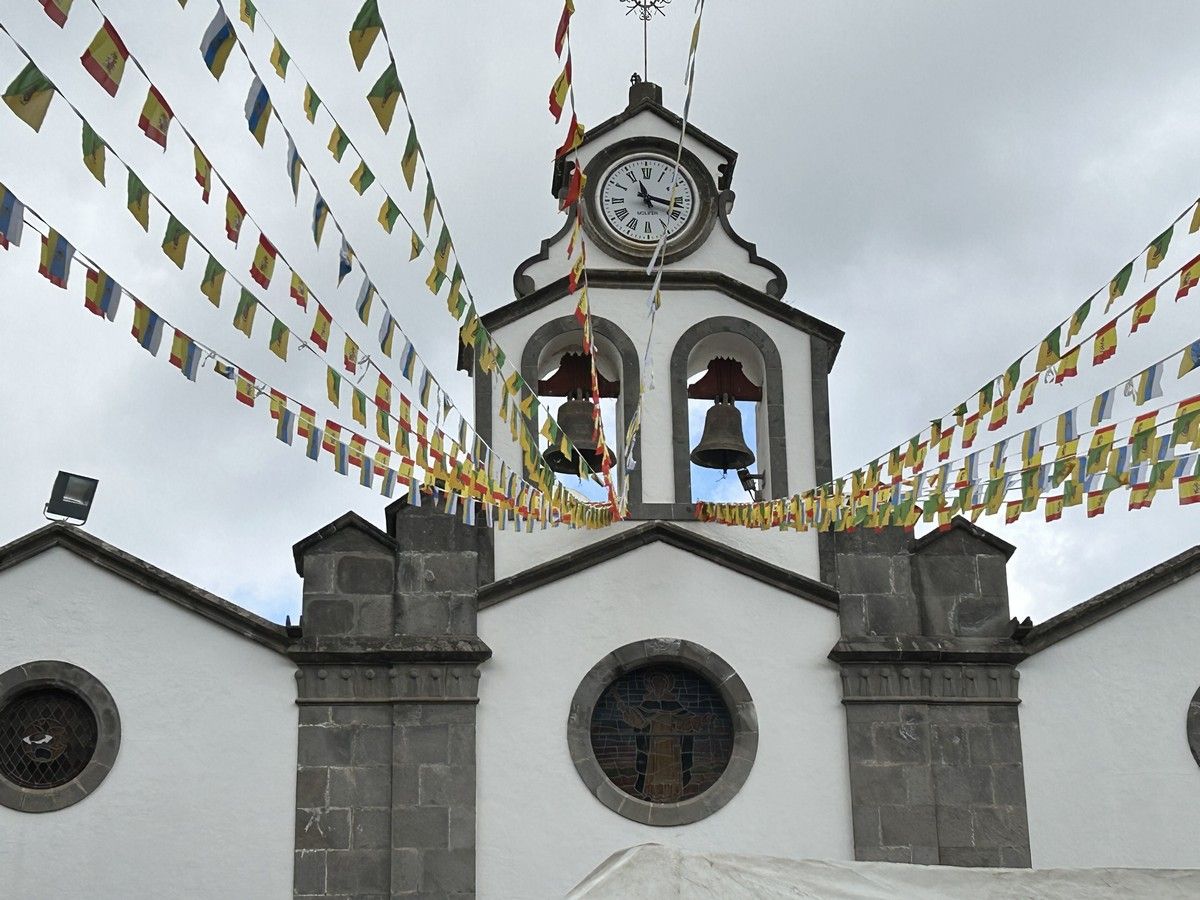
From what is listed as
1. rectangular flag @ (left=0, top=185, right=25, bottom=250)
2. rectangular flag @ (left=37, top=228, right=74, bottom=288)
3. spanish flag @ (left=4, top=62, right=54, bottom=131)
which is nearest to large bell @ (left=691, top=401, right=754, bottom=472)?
rectangular flag @ (left=37, top=228, right=74, bottom=288)

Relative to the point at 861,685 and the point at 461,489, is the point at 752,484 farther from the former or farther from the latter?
the point at 461,489

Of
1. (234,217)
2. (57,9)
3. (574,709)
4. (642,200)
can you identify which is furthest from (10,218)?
(642,200)

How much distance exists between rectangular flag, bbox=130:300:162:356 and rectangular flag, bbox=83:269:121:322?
0.24m

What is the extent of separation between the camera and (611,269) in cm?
1548

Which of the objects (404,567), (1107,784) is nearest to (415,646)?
(404,567)

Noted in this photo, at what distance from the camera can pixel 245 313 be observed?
9.21 meters

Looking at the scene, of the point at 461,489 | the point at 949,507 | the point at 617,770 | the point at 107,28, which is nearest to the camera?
the point at 107,28

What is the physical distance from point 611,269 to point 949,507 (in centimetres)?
468

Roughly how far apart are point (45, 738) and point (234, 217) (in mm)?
6626

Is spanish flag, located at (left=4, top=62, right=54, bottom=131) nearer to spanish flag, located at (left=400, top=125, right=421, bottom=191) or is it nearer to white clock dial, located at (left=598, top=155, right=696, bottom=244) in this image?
spanish flag, located at (left=400, top=125, right=421, bottom=191)

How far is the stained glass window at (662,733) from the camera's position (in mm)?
14047

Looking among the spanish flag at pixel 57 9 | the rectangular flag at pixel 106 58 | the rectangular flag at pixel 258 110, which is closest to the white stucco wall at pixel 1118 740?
the rectangular flag at pixel 258 110

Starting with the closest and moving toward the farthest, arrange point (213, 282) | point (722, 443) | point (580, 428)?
point (213, 282)
point (580, 428)
point (722, 443)

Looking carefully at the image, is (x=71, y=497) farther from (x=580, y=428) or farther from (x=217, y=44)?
(x=217, y=44)
